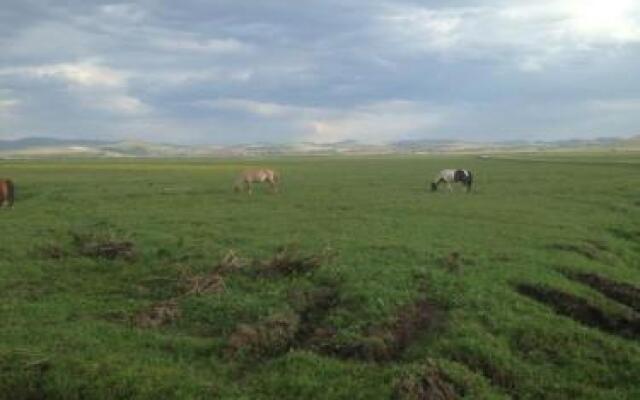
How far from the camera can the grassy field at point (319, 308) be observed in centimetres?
1251

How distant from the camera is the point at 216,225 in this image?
26562 mm

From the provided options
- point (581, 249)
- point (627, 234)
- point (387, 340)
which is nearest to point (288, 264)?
point (387, 340)

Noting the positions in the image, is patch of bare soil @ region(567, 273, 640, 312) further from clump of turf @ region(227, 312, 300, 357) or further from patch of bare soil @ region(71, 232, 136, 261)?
patch of bare soil @ region(71, 232, 136, 261)

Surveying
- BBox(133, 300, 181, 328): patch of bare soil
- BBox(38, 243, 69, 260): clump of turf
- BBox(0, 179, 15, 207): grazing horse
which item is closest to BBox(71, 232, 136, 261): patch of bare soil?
BBox(38, 243, 69, 260): clump of turf

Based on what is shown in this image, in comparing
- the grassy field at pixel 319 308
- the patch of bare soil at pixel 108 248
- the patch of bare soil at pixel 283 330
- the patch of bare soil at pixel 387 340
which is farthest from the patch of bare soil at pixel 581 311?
the patch of bare soil at pixel 108 248

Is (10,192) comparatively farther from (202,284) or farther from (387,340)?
(387,340)

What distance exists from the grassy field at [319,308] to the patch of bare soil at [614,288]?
0.05m

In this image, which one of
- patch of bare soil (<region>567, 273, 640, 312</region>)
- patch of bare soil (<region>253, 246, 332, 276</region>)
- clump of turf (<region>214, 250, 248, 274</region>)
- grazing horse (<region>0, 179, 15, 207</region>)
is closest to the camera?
patch of bare soil (<region>567, 273, 640, 312</region>)

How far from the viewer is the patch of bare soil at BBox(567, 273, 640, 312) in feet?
57.2

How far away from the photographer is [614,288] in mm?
18078

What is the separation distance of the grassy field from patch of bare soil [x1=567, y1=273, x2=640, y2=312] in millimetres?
47

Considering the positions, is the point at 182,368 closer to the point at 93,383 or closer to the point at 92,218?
the point at 93,383

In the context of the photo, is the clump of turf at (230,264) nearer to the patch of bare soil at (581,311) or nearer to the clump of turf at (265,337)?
the clump of turf at (265,337)

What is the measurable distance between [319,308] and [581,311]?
568 centimetres
